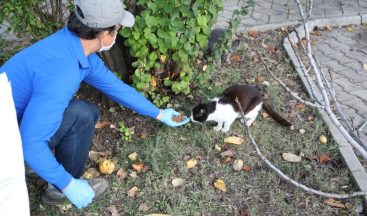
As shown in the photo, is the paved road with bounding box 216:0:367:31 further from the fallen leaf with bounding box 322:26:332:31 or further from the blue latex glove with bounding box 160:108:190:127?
the blue latex glove with bounding box 160:108:190:127

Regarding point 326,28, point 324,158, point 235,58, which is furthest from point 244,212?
point 326,28

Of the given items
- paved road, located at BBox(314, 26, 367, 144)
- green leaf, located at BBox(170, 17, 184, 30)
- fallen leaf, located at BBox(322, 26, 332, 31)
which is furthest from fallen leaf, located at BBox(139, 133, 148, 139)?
fallen leaf, located at BBox(322, 26, 332, 31)

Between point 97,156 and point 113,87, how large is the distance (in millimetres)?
723

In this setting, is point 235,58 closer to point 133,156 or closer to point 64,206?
point 133,156

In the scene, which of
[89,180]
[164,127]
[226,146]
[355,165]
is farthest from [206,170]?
[355,165]

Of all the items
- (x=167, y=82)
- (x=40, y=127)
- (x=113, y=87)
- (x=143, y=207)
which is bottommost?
(x=143, y=207)

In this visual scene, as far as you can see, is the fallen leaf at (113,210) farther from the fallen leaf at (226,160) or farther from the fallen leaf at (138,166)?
the fallen leaf at (226,160)

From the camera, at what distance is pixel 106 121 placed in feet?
13.1

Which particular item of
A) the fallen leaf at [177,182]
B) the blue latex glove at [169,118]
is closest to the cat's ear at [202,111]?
the blue latex glove at [169,118]

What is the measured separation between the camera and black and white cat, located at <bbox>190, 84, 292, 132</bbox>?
3707mm

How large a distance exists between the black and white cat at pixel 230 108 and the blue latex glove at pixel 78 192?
1.23 m

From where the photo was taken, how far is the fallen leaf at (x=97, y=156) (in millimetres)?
3631

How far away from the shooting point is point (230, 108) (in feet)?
12.2

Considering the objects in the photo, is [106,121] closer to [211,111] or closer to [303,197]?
[211,111]
